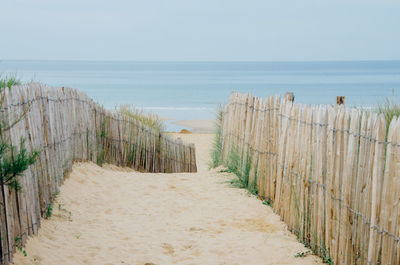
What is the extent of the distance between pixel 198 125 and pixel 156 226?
693 inches

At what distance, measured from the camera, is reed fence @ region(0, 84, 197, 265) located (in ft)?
12.8

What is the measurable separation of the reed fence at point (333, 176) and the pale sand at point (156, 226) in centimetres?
35

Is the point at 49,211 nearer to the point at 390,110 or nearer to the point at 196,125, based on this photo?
the point at 390,110

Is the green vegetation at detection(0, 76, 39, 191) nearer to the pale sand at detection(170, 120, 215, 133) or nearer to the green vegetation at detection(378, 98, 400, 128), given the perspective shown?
the green vegetation at detection(378, 98, 400, 128)

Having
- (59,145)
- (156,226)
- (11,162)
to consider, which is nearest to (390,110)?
(156,226)

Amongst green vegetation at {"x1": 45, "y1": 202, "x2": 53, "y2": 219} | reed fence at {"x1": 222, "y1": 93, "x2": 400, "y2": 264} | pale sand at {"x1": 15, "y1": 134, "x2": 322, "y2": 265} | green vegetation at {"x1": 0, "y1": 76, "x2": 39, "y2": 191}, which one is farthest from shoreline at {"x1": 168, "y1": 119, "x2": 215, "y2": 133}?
green vegetation at {"x1": 0, "y1": 76, "x2": 39, "y2": 191}

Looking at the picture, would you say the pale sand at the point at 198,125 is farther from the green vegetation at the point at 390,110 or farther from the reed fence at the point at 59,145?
the green vegetation at the point at 390,110

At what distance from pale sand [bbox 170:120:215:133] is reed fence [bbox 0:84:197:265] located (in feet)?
33.7

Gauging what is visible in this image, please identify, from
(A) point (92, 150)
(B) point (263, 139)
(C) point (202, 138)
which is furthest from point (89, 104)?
(C) point (202, 138)

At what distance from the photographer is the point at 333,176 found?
401cm

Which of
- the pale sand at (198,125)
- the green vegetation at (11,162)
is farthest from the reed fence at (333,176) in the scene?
the pale sand at (198,125)

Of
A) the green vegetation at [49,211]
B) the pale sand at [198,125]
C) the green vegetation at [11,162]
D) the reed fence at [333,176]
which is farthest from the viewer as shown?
the pale sand at [198,125]

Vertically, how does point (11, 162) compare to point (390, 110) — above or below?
below

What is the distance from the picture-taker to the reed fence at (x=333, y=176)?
10.6ft
